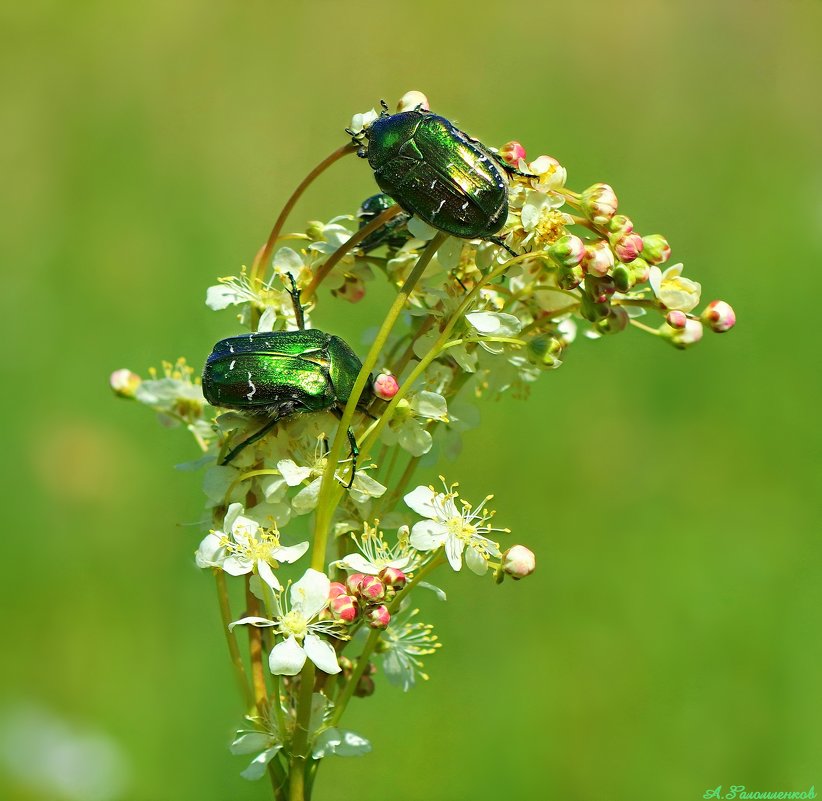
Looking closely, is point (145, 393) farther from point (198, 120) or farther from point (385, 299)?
point (198, 120)

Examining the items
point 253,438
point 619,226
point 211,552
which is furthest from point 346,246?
point 211,552

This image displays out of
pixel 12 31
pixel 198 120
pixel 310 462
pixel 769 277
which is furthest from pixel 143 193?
pixel 310 462

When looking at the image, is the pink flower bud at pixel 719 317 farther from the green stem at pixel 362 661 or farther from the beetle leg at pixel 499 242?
the green stem at pixel 362 661

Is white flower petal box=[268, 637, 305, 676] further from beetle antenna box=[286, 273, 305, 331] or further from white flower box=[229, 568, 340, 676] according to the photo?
beetle antenna box=[286, 273, 305, 331]

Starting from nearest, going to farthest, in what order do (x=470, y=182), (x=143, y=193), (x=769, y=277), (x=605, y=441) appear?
(x=470, y=182)
(x=605, y=441)
(x=769, y=277)
(x=143, y=193)

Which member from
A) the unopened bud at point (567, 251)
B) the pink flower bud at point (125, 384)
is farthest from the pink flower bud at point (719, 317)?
the pink flower bud at point (125, 384)

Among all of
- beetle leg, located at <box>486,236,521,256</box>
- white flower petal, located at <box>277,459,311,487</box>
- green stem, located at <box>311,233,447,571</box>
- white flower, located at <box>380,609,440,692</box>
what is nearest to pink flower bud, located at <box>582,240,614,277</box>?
beetle leg, located at <box>486,236,521,256</box>

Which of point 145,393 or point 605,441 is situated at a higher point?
point 605,441
